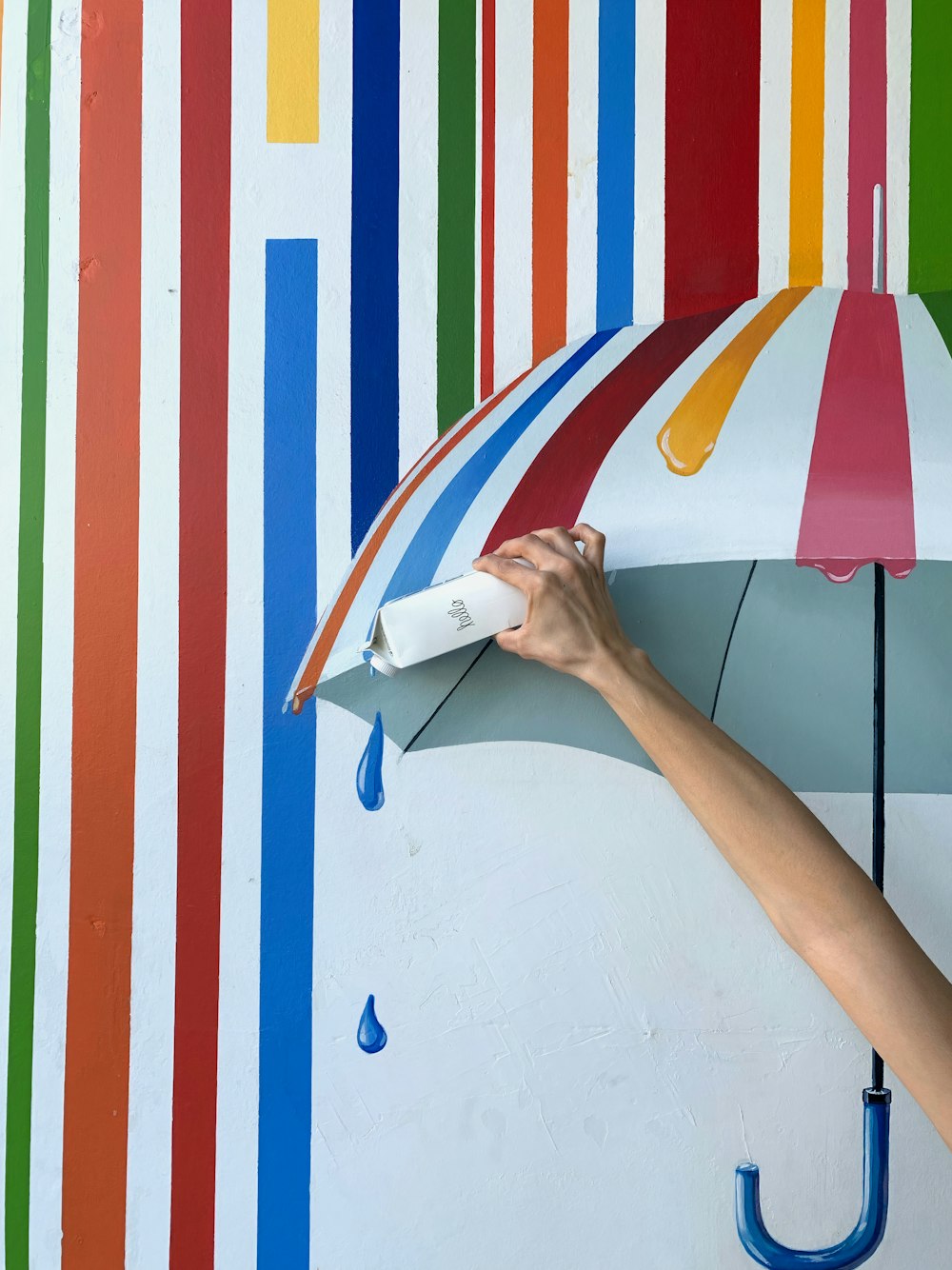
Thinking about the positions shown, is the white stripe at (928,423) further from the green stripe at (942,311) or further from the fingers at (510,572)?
the fingers at (510,572)

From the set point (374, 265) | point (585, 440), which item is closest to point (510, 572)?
point (585, 440)

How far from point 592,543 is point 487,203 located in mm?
631

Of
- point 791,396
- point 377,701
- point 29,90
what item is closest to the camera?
point 791,396

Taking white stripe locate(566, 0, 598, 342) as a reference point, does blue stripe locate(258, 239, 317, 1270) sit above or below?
below

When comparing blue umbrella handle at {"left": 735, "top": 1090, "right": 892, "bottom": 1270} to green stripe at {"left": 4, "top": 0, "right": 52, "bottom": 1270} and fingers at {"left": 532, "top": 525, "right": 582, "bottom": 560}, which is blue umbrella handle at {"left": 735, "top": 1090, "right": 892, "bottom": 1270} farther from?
green stripe at {"left": 4, "top": 0, "right": 52, "bottom": 1270}

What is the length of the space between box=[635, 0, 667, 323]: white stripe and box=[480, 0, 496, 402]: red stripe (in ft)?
0.64

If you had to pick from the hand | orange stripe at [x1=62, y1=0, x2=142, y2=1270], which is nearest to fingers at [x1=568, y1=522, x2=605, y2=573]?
the hand

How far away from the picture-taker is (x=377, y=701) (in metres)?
1.18

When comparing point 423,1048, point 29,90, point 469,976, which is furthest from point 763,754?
point 29,90

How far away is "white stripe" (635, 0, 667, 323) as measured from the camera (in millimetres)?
1272

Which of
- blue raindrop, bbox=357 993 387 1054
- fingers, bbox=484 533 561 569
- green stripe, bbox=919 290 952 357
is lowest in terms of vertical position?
blue raindrop, bbox=357 993 387 1054

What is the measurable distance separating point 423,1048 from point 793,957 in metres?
0.51

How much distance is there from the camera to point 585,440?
872mm

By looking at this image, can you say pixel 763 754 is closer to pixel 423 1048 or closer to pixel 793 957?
pixel 793 957
